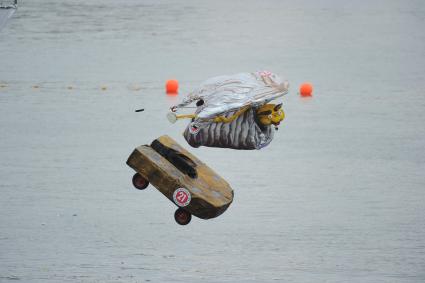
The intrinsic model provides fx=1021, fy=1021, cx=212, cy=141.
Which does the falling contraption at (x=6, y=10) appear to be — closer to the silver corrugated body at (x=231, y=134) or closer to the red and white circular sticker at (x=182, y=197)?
the red and white circular sticker at (x=182, y=197)

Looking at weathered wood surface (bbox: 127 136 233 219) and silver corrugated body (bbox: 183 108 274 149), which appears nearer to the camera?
silver corrugated body (bbox: 183 108 274 149)

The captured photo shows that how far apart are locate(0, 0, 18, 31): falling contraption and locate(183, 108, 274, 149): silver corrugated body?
10.6 meters

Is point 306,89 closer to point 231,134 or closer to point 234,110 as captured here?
point 231,134

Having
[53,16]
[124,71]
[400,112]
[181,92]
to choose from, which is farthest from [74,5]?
[400,112]

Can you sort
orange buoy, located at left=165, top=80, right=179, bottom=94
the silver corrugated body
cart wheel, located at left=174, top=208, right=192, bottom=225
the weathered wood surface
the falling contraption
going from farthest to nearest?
the falling contraption → orange buoy, located at left=165, top=80, right=179, bottom=94 → cart wheel, located at left=174, top=208, right=192, bottom=225 → the weathered wood surface → the silver corrugated body

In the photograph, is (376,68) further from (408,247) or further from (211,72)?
(408,247)

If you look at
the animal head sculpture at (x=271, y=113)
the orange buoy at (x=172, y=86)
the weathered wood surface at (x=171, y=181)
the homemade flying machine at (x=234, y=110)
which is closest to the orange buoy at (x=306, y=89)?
the orange buoy at (x=172, y=86)

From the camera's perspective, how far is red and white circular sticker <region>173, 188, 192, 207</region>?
25.7 feet

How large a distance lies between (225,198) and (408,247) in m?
2.48

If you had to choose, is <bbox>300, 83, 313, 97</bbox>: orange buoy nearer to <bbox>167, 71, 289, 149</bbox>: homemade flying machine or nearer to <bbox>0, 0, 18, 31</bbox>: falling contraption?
<bbox>0, 0, 18, 31</bbox>: falling contraption

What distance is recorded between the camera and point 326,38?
55.6 feet

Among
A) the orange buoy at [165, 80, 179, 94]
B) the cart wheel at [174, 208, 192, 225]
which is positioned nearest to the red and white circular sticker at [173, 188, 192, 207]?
the cart wheel at [174, 208, 192, 225]

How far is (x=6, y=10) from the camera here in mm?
18344

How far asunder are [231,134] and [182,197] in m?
0.67
